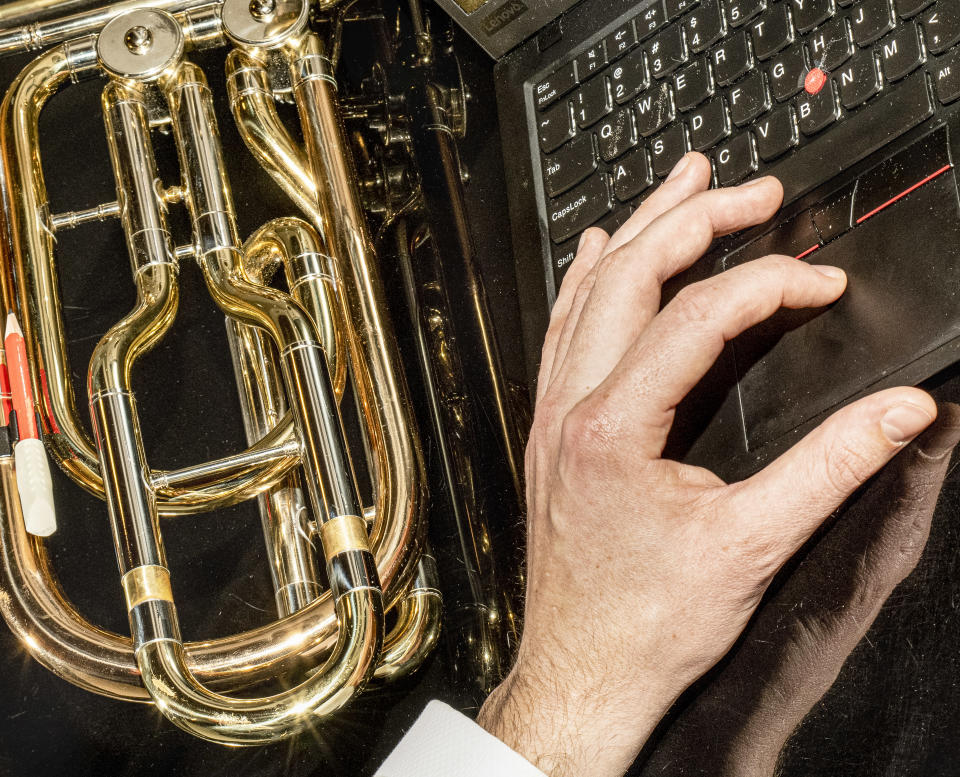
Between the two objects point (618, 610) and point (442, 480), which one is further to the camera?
point (442, 480)

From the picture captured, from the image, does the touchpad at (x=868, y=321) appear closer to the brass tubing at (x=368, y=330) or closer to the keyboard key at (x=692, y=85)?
the keyboard key at (x=692, y=85)

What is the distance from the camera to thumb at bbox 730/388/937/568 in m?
0.38

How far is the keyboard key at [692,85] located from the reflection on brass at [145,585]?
39 cm

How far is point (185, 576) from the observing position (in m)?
0.70

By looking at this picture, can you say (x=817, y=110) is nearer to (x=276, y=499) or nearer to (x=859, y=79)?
(x=859, y=79)

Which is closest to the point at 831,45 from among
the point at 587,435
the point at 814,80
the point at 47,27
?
the point at 814,80

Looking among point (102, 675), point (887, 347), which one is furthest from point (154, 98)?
point (887, 347)

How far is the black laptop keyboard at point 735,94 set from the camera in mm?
442

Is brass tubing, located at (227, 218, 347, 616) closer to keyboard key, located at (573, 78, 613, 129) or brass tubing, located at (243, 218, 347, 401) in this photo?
brass tubing, located at (243, 218, 347, 401)

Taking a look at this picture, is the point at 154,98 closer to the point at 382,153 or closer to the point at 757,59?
the point at 382,153

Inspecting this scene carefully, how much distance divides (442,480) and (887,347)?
0.32m

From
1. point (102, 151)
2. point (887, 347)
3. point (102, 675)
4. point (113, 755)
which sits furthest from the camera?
point (102, 151)

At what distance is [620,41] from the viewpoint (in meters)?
0.58

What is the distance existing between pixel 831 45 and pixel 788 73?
24 mm
